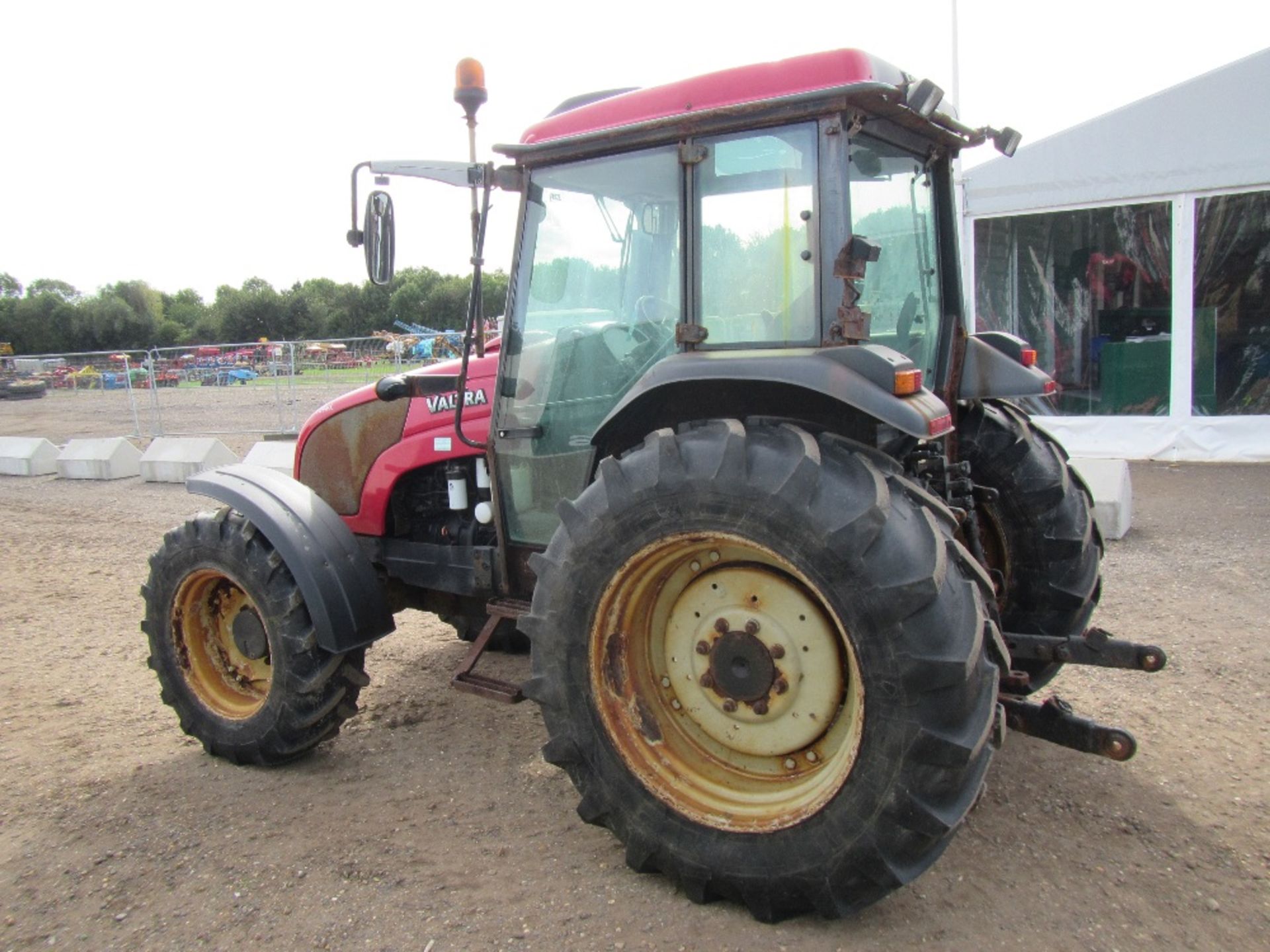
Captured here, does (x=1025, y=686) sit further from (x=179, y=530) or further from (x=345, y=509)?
(x=179, y=530)

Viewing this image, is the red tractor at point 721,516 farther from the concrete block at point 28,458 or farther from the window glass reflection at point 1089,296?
the concrete block at point 28,458

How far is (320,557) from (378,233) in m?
1.18

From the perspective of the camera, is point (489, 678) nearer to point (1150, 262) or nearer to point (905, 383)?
point (905, 383)

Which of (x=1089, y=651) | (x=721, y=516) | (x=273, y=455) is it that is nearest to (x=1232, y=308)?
(x=1089, y=651)

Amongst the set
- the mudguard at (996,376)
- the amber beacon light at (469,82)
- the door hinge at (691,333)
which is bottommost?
the mudguard at (996,376)

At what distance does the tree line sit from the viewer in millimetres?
59875

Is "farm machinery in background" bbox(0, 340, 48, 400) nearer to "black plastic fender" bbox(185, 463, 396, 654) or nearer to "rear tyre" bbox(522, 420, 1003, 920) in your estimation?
"black plastic fender" bbox(185, 463, 396, 654)

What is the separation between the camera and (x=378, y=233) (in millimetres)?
3180

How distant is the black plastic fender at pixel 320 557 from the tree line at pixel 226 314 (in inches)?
2144

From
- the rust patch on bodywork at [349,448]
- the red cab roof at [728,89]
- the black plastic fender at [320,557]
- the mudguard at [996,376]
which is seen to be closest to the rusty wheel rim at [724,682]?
the black plastic fender at [320,557]

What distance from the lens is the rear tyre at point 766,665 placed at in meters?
2.24

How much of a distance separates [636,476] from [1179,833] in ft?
6.68

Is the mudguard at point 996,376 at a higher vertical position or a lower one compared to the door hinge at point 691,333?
lower

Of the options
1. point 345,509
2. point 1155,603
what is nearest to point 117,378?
point 345,509
